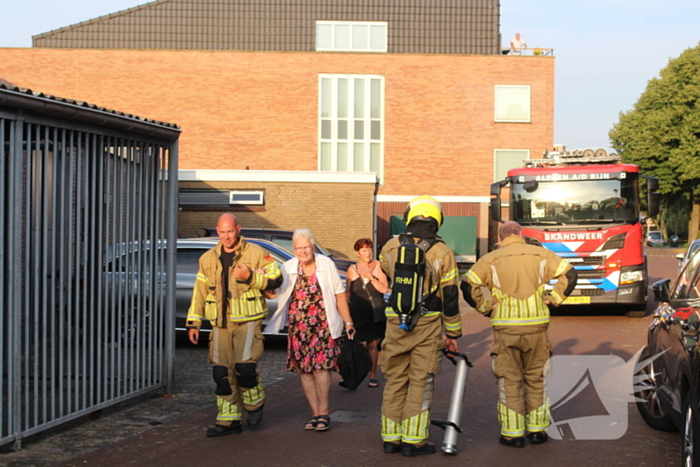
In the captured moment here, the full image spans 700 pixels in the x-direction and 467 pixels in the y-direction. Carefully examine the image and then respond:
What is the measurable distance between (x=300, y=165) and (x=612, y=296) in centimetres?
2443

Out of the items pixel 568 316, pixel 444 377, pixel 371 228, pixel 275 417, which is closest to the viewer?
pixel 275 417

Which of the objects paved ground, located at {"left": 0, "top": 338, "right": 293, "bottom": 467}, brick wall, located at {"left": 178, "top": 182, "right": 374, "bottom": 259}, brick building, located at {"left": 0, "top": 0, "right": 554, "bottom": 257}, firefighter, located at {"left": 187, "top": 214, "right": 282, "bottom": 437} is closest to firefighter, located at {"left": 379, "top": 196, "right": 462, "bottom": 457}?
firefighter, located at {"left": 187, "top": 214, "right": 282, "bottom": 437}

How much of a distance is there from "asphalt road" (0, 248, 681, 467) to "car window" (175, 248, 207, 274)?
2.07 m

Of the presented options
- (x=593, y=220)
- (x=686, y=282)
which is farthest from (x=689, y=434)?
(x=593, y=220)

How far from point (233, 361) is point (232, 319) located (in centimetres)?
34

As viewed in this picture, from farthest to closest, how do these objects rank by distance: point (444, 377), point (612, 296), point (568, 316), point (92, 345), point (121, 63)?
1. point (121, 63)
2. point (568, 316)
3. point (612, 296)
4. point (444, 377)
5. point (92, 345)

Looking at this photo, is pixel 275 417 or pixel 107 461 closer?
pixel 107 461

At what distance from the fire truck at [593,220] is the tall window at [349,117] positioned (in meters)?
22.3

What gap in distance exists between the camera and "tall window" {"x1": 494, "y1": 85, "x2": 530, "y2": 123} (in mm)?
37656

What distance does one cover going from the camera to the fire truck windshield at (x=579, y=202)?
15.5m

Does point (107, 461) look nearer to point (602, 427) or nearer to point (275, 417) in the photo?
point (275, 417)

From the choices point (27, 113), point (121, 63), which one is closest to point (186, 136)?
point (121, 63)

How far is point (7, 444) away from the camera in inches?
233

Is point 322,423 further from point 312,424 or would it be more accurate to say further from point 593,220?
point 593,220
